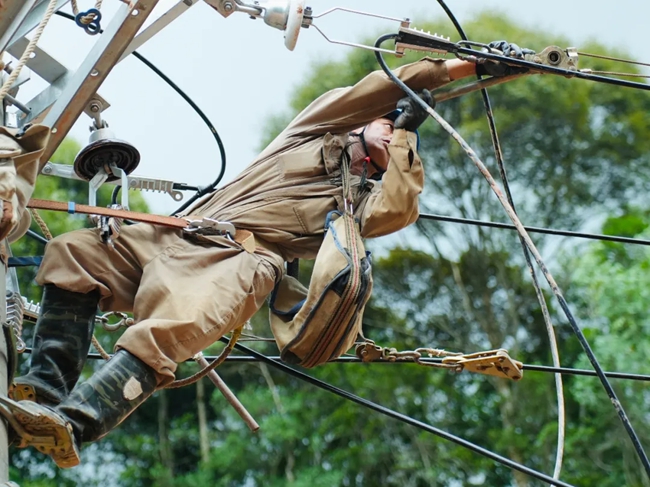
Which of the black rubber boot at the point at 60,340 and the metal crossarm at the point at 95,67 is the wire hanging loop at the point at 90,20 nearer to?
the metal crossarm at the point at 95,67

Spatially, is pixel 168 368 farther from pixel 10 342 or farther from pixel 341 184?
pixel 341 184

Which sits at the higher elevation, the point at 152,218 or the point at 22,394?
the point at 152,218

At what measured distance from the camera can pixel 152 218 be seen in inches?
164

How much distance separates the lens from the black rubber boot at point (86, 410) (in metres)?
3.35

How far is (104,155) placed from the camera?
14.3ft

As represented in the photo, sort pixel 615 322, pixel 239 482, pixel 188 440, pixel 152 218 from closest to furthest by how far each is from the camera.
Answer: pixel 152 218 < pixel 615 322 < pixel 239 482 < pixel 188 440

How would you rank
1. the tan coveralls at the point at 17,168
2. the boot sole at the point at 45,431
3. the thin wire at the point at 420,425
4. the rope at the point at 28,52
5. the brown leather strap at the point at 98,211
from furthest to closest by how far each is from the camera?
the thin wire at the point at 420,425
the brown leather strap at the point at 98,211
the rope at the point at 28,52
the tan coveralls at the point at 17,168
the boot sole at the point at 45,431

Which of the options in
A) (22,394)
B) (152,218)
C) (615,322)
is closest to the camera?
(22,394)

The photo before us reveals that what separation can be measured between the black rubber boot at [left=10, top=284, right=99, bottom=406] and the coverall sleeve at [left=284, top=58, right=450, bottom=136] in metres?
1.09

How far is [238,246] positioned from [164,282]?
13.8 inches

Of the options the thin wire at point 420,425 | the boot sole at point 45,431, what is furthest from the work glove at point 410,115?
the boot sole at point 45,431

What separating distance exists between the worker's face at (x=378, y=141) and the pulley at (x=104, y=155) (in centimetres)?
83

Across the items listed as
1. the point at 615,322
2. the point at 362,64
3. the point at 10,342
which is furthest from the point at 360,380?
the point at 10,342

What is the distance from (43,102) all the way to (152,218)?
1.67ft
